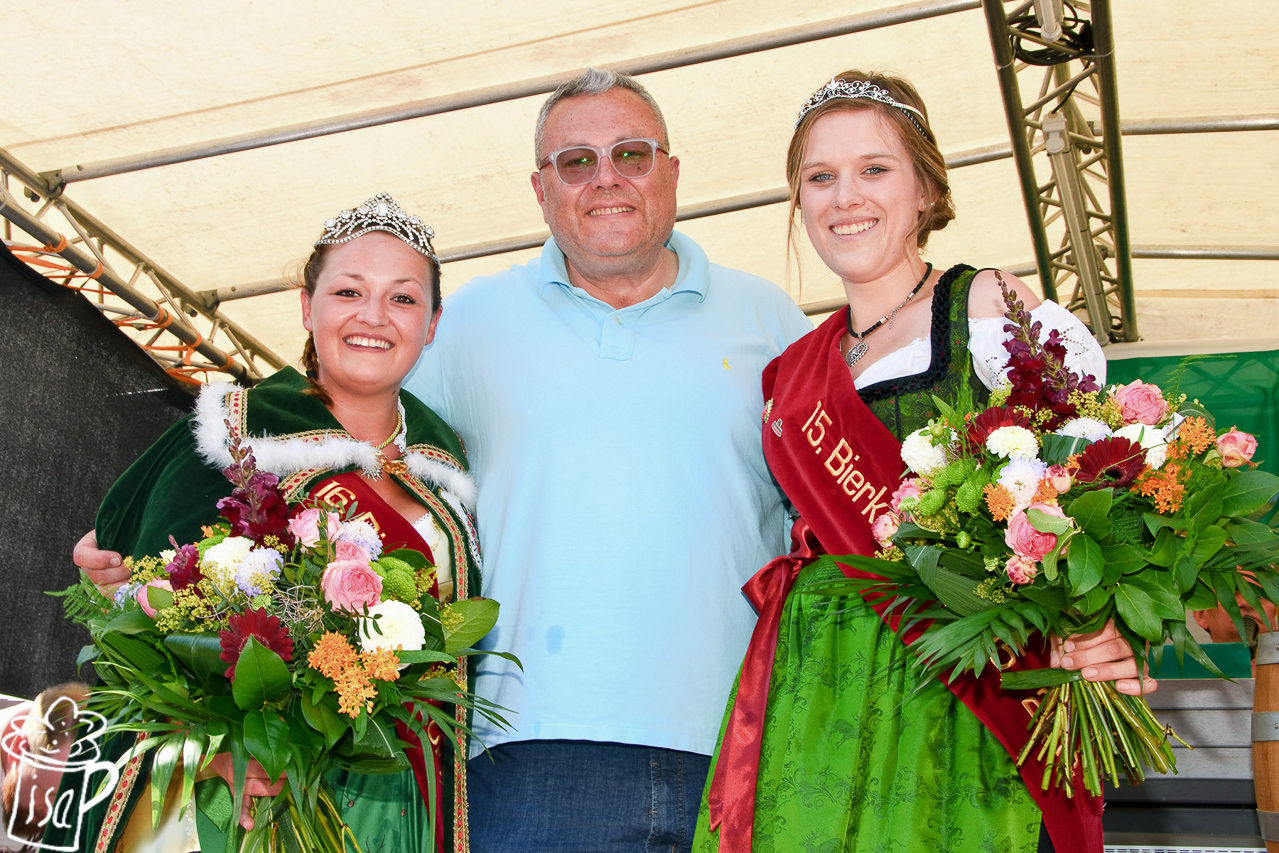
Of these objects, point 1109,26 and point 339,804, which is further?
point 1109,26

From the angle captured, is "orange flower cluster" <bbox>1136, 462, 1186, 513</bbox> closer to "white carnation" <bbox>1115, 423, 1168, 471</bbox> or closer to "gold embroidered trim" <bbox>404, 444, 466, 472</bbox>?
"white carnation" <bbox>1115, 423, 1168, 471</bbox>

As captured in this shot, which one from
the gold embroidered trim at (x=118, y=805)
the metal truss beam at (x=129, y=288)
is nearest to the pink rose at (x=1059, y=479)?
the gold embroidered trim at (x=118, y=805)

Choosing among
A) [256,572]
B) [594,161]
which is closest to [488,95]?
[594,161]

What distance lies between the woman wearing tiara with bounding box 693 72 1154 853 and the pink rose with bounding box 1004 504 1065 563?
0.20 m

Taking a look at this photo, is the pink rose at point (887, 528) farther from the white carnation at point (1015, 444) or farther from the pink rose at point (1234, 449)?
the pink rose at point (1234, 449)

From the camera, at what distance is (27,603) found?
3852mm

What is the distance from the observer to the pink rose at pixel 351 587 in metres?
1.68

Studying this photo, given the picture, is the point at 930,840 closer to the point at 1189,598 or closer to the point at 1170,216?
the point at 1189,598

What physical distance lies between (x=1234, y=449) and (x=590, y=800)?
118cm

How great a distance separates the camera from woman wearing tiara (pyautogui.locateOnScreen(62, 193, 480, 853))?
2.00 meters

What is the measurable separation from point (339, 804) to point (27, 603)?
2489 mm

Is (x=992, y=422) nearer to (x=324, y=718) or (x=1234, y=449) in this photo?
(x=1234, y=449)

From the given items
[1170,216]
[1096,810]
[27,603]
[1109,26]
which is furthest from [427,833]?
[1170,216]

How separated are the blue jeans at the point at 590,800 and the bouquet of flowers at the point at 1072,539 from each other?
561 millimetres
